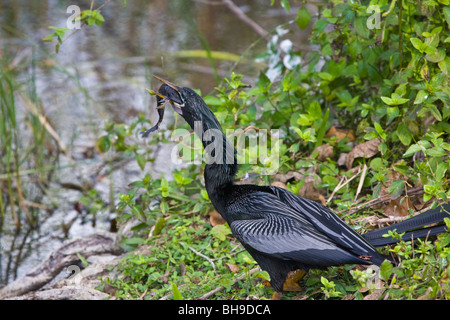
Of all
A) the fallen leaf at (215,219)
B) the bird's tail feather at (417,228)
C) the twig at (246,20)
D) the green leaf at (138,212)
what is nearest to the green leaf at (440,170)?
the bird's tail feather at (417,228)

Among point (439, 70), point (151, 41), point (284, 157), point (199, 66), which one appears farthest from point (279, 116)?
point (151, 41)

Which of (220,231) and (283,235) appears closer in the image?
(283,235)

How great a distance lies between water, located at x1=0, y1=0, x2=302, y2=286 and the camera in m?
4.72

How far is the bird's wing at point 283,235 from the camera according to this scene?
261 cm

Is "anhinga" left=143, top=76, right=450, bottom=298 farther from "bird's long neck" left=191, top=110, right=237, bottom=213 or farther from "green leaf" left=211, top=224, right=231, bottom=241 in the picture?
"green leaf" left=211, top=224, right=231, bottom=241

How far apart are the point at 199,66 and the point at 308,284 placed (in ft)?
13.3

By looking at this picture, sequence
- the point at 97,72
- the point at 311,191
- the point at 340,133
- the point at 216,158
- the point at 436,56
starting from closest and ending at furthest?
the point at 216,158, the point at 436,56, the point at 311,191, the point at 340,133, the point at 97,72

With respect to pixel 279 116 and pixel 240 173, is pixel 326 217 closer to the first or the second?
pixel 240 173

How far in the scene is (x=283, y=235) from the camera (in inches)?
108

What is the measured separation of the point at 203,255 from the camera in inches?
134

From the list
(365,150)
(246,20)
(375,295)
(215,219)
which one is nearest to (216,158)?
(215,219)

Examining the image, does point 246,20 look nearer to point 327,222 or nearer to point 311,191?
point 311,191

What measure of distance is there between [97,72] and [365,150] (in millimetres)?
3650

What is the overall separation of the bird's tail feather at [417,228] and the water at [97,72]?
2.02 metres
